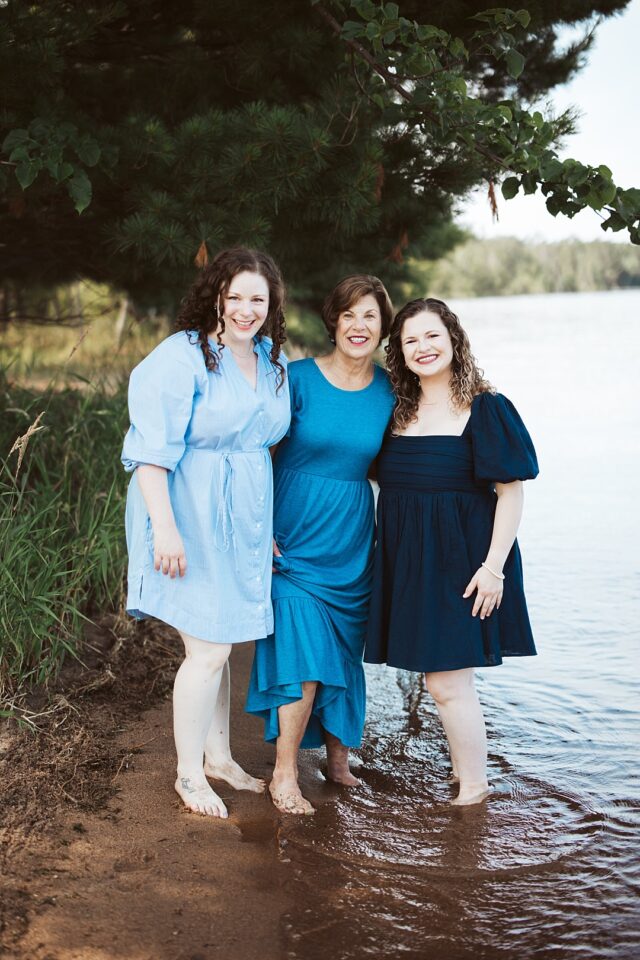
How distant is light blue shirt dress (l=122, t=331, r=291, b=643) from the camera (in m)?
3.18

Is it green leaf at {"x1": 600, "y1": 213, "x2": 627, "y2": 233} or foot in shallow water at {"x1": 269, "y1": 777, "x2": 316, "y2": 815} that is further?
green leaf at {"x1": 600, "y1": 213, "x2": 627, "y2": 233}

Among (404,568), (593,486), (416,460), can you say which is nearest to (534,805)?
(404,568)

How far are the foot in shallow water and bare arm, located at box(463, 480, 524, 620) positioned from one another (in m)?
0.88

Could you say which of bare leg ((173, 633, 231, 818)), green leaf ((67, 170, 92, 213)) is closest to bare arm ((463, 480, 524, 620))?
bare leg ((173, 633, 231, 818))

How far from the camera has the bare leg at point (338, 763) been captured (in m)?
3.77

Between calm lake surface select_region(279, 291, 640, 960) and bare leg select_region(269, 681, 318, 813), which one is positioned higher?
bare leg select_region(269, 681, 318, 813)

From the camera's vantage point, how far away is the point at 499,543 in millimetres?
3420

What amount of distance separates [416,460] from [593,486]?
23.7ft

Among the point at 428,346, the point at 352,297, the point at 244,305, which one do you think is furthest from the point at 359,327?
the point at 244,305

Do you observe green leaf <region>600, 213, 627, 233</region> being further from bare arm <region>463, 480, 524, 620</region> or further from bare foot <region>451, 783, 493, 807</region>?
bare foot <region>451, 783, 493, 807</region>

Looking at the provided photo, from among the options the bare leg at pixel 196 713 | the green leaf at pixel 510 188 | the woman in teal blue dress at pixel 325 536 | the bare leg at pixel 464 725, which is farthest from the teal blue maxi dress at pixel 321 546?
the green leaf at pixel 510 188

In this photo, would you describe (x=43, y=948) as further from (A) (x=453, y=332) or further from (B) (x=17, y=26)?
(B) (x=17, y=26)

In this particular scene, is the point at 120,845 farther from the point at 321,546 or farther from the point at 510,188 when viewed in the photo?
the point at 510,188

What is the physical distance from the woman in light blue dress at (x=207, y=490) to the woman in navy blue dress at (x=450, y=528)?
0.44 metres
